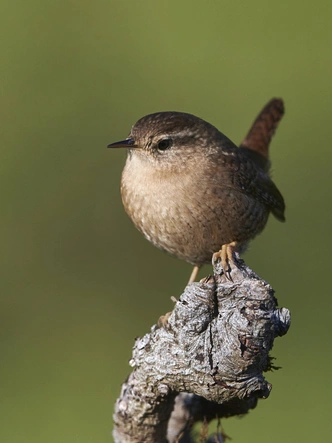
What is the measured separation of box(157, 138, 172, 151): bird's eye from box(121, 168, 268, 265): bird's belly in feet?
0.72

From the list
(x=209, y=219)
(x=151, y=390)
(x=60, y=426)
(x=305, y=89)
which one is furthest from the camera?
(x=305, y=89)

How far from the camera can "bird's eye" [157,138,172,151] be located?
4273 millimetres

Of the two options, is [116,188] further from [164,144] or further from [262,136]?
[164,144]

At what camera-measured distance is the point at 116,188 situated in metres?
6.69

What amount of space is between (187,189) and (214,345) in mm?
1436

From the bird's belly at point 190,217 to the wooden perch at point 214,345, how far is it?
3.34ft

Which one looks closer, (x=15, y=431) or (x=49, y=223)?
(x=15, y=431)

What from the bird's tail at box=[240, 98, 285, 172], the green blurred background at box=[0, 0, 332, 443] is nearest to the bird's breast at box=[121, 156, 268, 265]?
the bird's tail at box=[240, 98, 285, 172]

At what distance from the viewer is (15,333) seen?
5945 mm

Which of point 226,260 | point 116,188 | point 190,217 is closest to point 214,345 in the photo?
point 226,260

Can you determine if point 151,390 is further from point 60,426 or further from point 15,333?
point 15,333

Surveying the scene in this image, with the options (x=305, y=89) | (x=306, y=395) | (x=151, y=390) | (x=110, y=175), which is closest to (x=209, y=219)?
(x=151, y=390)

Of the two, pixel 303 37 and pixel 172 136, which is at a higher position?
pixel 303 37

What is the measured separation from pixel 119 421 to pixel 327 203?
3659 mm
